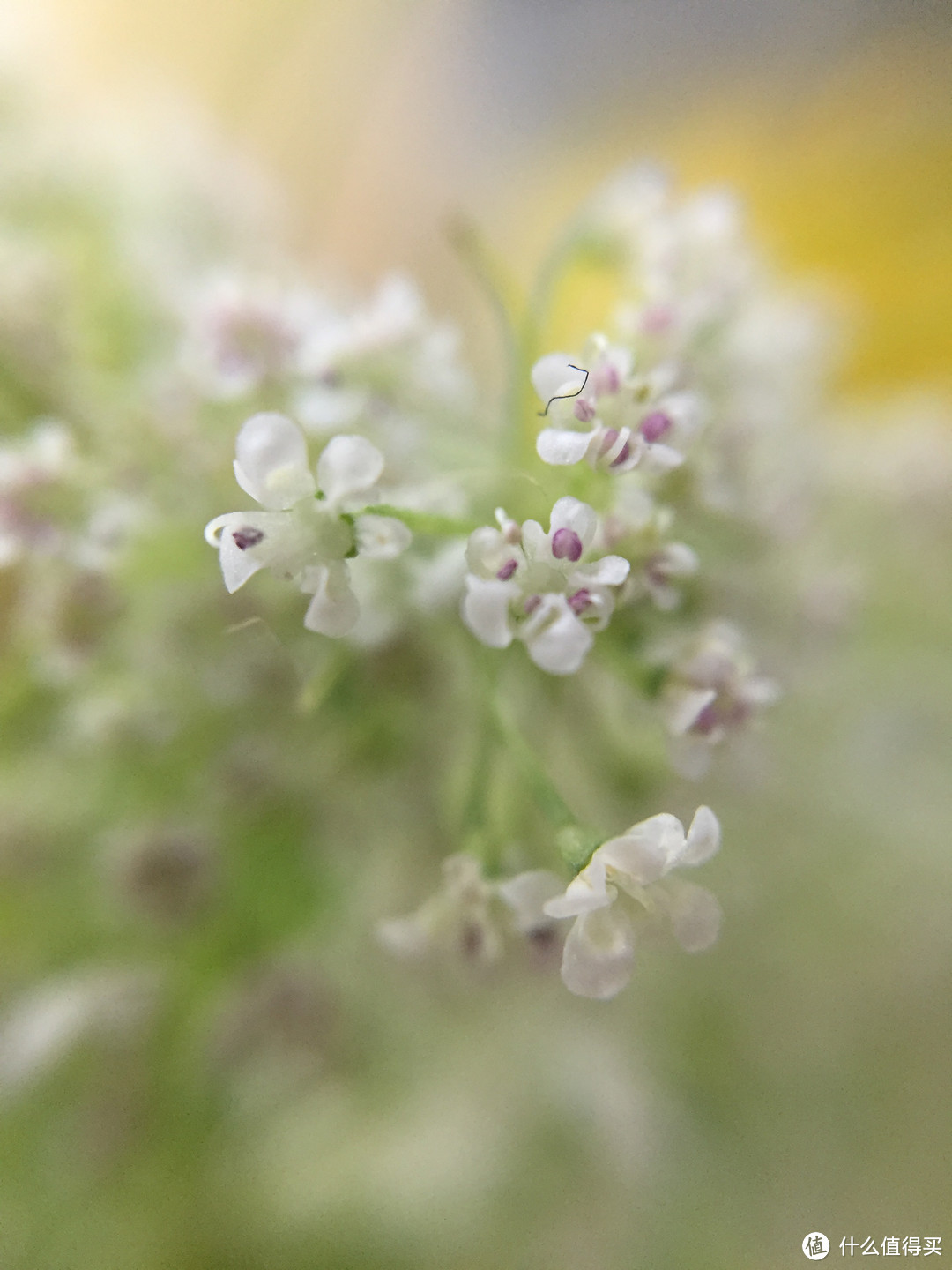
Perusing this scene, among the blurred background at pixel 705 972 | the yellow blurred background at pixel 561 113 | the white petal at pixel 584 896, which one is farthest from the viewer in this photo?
the yellow blurred background at pixel 561 113

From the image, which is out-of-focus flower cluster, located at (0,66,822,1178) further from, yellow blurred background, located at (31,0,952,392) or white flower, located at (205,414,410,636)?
yellow blurred background, located at (31,0,952,392)

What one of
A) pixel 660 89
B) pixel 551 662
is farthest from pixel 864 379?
pixel 551 662

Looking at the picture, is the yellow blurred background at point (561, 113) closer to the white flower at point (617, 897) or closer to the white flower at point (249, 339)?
the white flower at point (249, 339)

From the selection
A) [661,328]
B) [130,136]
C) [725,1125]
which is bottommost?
[725,1125]

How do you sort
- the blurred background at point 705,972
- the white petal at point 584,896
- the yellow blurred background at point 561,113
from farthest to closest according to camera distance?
the yellow blurred background at point 561,113 → the blurred background at point 705,972 → the white petal at point 584,896

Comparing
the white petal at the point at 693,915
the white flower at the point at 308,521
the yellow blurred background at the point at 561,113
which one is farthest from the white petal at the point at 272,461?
the yellow blurred background at the point at 561,113

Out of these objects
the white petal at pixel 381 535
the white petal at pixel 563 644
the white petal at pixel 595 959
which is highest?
the white petal at pixel 381 535

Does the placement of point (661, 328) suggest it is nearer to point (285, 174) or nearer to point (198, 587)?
point (198, 587)
